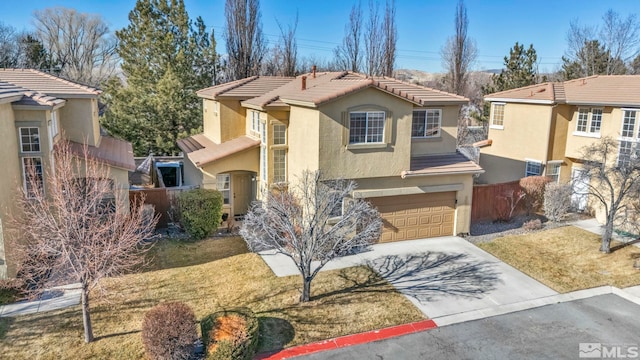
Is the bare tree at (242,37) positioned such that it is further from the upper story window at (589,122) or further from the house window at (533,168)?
the upper story window at (589,122)

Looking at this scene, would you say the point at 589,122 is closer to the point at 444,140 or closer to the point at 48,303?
the point at 444,140

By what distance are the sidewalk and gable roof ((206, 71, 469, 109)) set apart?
9.50 meters

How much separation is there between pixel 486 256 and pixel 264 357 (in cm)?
997

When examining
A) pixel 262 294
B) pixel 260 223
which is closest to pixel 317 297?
pixel 262 294

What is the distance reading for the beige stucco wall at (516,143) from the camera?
22312mm

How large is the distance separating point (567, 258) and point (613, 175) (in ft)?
15.6

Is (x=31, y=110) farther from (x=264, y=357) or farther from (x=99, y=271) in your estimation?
(x=264, y=357)

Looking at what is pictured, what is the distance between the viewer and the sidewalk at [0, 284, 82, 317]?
12.0 meters

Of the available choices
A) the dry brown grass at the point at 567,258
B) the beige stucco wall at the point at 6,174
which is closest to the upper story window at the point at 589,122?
the dry brown grass at the point at 567,258

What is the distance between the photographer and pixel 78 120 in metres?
18.7

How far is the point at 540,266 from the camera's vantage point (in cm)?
1585

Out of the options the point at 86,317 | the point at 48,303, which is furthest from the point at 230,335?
the point at 48,303

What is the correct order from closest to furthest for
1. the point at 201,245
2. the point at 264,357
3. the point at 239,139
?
the point at 264,357 < the point at 201,245 < the point at 239,139

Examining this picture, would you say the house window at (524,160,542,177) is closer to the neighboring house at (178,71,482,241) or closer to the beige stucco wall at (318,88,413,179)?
the neighboring house at (178,71,482,241)
